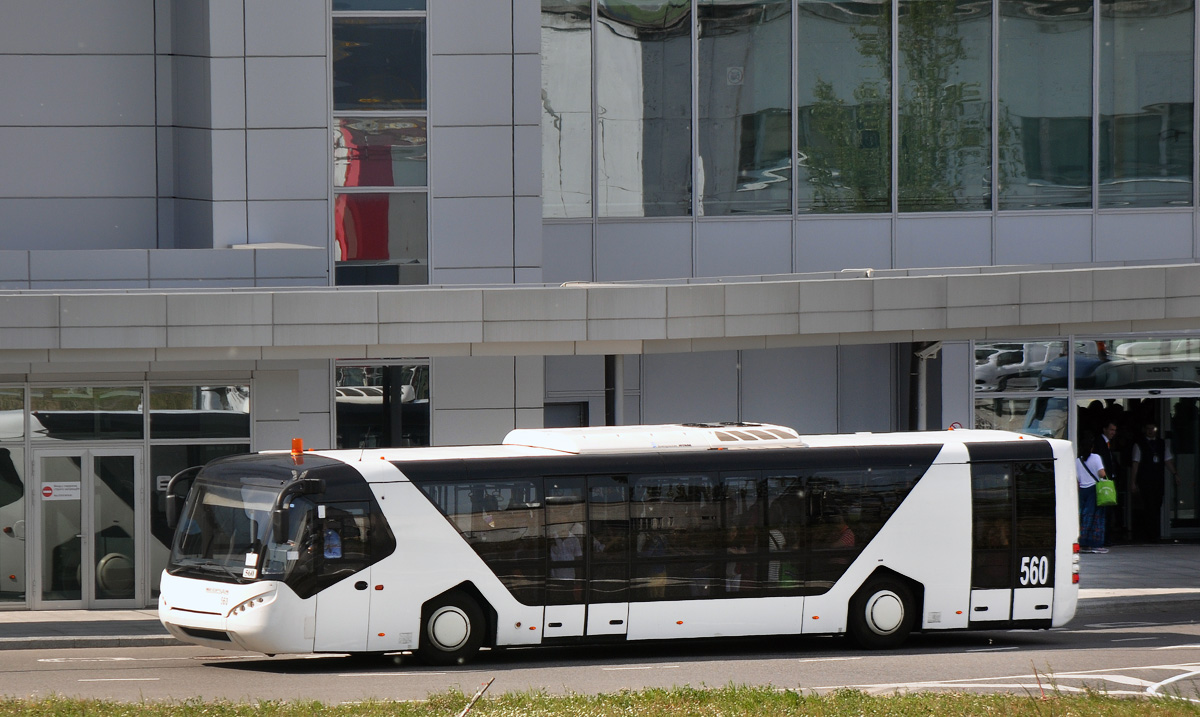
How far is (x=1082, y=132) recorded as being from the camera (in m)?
24.8

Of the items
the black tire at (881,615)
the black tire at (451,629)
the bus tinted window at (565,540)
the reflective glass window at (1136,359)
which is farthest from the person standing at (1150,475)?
the black tire at (451,629)

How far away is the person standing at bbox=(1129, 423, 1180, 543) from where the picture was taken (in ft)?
81.7

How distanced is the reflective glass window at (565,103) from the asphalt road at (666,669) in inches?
386

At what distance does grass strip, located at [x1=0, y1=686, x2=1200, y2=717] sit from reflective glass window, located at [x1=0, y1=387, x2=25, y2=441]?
27.0ft

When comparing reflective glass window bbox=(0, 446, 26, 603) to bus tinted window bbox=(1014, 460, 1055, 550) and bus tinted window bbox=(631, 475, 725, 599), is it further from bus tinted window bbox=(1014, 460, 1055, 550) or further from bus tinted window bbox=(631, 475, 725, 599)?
bus tinted window bbox=(1014, 460, 1055, 550)

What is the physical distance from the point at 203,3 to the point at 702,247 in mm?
9074

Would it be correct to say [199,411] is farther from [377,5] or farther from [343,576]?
[377,5]

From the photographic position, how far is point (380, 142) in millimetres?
20984

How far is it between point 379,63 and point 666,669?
1094 cm

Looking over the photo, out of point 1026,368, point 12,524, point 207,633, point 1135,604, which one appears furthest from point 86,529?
point 1026,368

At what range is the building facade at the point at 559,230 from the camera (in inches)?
746

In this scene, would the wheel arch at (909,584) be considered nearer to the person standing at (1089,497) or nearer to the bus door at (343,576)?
the bus door at (343,576)

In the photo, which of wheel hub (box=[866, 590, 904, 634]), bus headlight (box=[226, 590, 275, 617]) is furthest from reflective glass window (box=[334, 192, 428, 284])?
wheel hub (box=[866, 590, 904, 634])

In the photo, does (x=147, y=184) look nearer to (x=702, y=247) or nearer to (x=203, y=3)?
(x=203, y=3)
